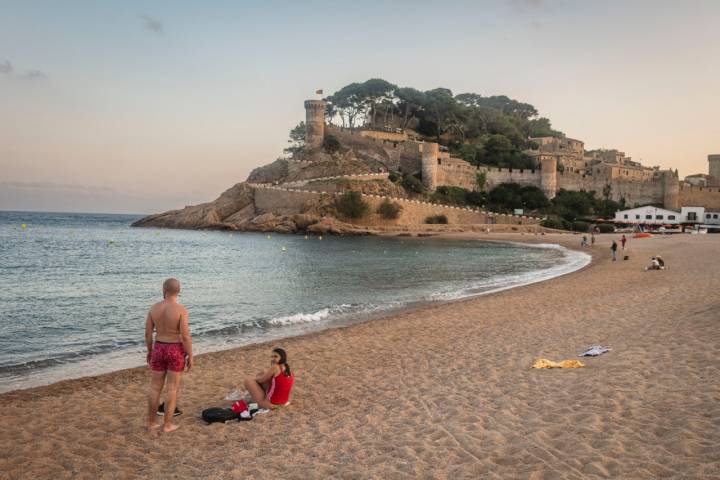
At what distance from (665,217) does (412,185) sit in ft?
104

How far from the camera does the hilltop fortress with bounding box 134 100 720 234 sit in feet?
214

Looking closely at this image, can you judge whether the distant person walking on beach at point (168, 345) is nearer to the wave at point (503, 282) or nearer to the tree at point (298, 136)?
the wave at point (503, 282)

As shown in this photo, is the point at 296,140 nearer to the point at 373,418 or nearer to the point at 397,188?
the point at 397,188

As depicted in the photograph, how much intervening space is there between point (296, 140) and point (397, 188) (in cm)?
2689

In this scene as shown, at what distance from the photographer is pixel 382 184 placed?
68.0m

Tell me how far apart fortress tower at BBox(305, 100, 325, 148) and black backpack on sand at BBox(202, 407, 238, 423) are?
2837 inches

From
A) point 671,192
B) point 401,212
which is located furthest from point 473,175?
point 671,192

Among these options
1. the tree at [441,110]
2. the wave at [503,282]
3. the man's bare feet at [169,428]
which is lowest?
the wave at [503,282]

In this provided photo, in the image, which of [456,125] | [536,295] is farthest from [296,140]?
[536,295]

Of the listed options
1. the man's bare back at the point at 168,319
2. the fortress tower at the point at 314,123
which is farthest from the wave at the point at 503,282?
the fortress tower at the point at 314,123

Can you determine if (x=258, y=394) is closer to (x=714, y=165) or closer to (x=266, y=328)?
(x=266, y=328)

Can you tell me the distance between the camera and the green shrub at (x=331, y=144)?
7706 cm

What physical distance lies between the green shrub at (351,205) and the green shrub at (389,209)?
5.49 feet

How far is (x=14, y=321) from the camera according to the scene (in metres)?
15.0
